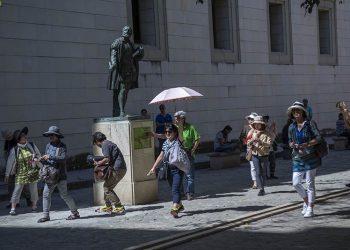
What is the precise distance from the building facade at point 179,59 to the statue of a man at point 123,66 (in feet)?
18.4

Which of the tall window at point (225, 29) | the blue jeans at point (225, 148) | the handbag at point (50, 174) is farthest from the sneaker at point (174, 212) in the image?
the tall window at point (225, 29)

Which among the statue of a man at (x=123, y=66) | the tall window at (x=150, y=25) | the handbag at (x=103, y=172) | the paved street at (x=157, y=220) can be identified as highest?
the tall window at (x=150, y=25)

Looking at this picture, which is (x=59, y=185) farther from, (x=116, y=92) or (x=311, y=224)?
(x=311, y=224)

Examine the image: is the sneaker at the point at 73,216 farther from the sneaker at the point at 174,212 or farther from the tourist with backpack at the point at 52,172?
the sneaker at the point at 174,212

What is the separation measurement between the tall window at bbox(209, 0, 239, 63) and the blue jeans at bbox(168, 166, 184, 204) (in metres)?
14.9

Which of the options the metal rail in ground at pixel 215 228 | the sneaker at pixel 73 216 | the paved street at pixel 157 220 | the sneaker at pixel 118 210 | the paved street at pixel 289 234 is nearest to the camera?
the paved street at pixel 289 234

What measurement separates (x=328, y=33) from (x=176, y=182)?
23.5m

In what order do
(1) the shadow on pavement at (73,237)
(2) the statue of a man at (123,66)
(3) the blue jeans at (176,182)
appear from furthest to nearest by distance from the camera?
(2) the statue of a man at (123,66) < (3) the blue jeans at (176,182) < (1) the shadow on pavement at (73,237)

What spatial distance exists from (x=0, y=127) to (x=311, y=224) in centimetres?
1020

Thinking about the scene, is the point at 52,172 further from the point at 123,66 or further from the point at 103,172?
the point at 123,66

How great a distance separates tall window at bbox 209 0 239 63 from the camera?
25.5 meters

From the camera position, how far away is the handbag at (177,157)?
1070 cm

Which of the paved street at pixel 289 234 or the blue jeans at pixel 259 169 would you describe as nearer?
the paved street at pixel 289 234

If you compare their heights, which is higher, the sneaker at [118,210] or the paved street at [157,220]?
the sneaker at [118,210]
